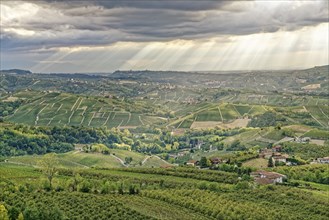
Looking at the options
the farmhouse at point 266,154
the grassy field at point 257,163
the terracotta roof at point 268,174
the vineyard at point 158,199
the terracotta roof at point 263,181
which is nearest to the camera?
the vineyard at point 158,199

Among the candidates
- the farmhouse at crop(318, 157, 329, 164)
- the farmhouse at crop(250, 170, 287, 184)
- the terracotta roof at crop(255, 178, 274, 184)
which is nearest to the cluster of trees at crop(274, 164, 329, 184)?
the farmhouse at crop(250, 170, 287, 184)

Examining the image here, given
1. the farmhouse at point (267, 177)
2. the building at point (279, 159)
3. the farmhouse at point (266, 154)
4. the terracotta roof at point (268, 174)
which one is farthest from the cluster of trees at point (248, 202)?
the farmhouse at point (266, 154)

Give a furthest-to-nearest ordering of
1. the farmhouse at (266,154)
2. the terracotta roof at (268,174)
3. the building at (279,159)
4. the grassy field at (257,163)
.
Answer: the farmhouse at (266,154) < the building at (279,159) < the grassy field at (257,163) < the terracotta roof at (268,174)

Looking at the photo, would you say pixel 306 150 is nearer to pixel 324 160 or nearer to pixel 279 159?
pixel 324 160

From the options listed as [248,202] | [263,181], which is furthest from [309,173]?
[248,202]

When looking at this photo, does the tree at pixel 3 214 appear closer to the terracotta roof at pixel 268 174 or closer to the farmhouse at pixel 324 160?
the terracotta roof at pixel 268 174

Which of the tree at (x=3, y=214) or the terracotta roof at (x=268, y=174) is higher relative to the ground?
the tree at (x=3, y=214)

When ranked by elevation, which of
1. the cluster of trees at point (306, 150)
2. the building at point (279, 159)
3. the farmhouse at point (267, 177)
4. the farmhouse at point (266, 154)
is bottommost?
the cluster of trees at point (306, 150)

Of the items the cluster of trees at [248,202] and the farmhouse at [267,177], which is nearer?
the cluster of trees at [248,202]
